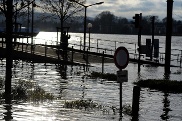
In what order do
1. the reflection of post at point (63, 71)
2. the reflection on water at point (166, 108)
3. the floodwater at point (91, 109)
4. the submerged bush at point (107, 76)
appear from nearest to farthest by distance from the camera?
the floodwater at point (91, 109) → the reflection on water at point (166, 108) → the submerged bush at point (107, 76) → the reflection of post at point (63, 71)

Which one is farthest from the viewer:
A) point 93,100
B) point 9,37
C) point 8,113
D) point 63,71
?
point 63,71

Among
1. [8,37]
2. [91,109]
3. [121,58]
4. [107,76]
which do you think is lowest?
[91,109]

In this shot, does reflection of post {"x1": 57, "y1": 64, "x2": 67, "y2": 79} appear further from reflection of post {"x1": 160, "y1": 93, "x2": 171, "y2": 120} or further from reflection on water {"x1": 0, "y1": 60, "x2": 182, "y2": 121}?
reflection of post {"x1": 160, "y1": 93, "x2": 171, "y2": 120}

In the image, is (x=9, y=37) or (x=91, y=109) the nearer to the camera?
(x=91, y=109)

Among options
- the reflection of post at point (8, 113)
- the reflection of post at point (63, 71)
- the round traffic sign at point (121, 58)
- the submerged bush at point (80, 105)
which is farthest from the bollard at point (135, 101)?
the reflection of post at point (63, 71)

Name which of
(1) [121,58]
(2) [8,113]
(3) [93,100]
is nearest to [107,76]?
(3) [93,100]

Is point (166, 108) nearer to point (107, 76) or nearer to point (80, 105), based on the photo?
point (80, 105)

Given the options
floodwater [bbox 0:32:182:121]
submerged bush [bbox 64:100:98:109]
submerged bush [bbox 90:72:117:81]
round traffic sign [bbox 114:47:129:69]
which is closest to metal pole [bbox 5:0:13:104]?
floodwater [bbox 0:32:182:121]

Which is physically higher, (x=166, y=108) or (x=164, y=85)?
(x=164, y=85)

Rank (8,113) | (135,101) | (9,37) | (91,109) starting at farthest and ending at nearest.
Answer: (9,37) < (91,109) < (135,101) < (8,113)

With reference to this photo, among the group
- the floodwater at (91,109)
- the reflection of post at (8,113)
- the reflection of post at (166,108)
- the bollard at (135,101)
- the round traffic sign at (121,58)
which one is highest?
the round traffic sign at (121,58)

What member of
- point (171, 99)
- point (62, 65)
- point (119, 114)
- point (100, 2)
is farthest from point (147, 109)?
point (100, 2)

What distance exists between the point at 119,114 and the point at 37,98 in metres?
3.53

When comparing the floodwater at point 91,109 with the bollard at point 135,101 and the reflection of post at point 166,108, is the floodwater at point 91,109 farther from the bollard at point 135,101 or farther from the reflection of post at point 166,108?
the bollard at point 135,101
